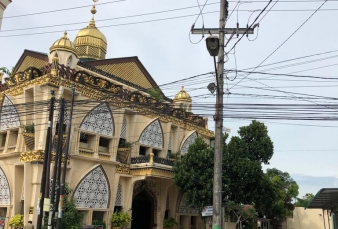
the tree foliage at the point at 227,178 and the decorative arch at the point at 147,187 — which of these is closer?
the tree foliage at the point at 227,178

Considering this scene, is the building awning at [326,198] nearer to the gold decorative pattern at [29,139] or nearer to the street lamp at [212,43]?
the street lamp at [212,43]

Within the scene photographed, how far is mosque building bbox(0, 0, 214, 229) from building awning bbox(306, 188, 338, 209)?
902 centimetres

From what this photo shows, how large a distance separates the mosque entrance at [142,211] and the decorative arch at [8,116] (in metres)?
9.17

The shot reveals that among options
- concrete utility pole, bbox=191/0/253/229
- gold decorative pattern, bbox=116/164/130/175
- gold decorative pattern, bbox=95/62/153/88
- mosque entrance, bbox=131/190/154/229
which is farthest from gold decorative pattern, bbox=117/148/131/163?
concrete utility pole, bbox=191/0/253/229

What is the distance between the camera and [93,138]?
20.2 metres

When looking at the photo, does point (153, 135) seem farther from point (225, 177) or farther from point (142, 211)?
point (225, 177)

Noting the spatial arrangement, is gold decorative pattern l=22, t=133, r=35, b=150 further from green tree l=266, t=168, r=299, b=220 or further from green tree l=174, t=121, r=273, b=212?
green tree l=266, t=168, r=299, b=220

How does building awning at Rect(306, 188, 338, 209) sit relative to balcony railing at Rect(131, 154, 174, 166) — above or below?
below

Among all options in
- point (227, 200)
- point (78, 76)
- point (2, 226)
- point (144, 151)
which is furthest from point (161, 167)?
point (2, 226)

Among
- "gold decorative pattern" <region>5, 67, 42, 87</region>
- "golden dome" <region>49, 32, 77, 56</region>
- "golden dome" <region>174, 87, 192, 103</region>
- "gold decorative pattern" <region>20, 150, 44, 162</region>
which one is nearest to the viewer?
"gold decorative pattern" <region>20, 150, 44, 162</region>

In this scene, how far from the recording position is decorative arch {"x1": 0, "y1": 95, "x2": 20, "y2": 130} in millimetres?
19952

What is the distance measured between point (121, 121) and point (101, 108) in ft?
5.39

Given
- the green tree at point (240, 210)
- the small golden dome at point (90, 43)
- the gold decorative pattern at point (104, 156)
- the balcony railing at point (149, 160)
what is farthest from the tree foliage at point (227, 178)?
the small golden dome at point (90, 43)

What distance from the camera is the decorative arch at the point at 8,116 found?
19952mm
